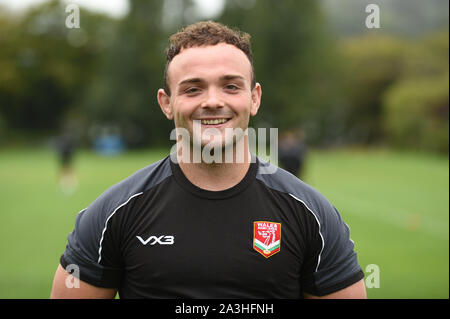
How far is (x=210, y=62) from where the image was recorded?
2727 millimetres

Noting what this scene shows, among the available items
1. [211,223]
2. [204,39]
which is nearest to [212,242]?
[211,223]

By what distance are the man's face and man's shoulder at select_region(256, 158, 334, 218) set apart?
352 mm

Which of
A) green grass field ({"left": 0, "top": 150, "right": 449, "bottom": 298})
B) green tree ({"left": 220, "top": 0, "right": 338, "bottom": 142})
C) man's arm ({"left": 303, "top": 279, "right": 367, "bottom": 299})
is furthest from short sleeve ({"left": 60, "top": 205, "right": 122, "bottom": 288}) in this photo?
green tree ({"left": 220, "top": 0, "right": 338, "bottom": 142})

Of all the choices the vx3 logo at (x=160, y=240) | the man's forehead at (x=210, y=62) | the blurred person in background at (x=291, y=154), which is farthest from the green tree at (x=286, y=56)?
the vx3 logo at (x=160, y=240)

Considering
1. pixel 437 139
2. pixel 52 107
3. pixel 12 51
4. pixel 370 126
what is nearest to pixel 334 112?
pixel 370 126

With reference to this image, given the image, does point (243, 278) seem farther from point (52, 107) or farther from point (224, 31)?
point (52, 107)

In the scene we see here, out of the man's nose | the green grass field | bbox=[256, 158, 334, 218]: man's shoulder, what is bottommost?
the green grass field

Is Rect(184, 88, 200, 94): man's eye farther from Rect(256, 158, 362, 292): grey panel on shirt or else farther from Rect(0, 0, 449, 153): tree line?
Rect(0, 0, 449, 153): tree line

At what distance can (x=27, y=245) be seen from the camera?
11.9m

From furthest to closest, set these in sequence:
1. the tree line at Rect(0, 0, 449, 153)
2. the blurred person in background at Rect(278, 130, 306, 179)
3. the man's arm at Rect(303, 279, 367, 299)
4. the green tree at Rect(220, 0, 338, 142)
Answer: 1. the tree line at Rect(0, 0, 449, 153)
2. the green tree at Rect(220, 0, 338, 142)
3. the blurred person in background at Rect(278, 130, 306, 179)
4. the man's arm at Rect(303, 279, 367, 299)

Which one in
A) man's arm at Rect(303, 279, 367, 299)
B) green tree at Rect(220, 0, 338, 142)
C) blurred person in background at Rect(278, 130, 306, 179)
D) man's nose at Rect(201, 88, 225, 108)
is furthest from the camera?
green tree at Rect(220, 0, 338, 142)

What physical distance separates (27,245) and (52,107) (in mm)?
59025

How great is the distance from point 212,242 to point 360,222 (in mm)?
13102

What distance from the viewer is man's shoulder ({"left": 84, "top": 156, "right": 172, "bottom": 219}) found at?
2873 mm
